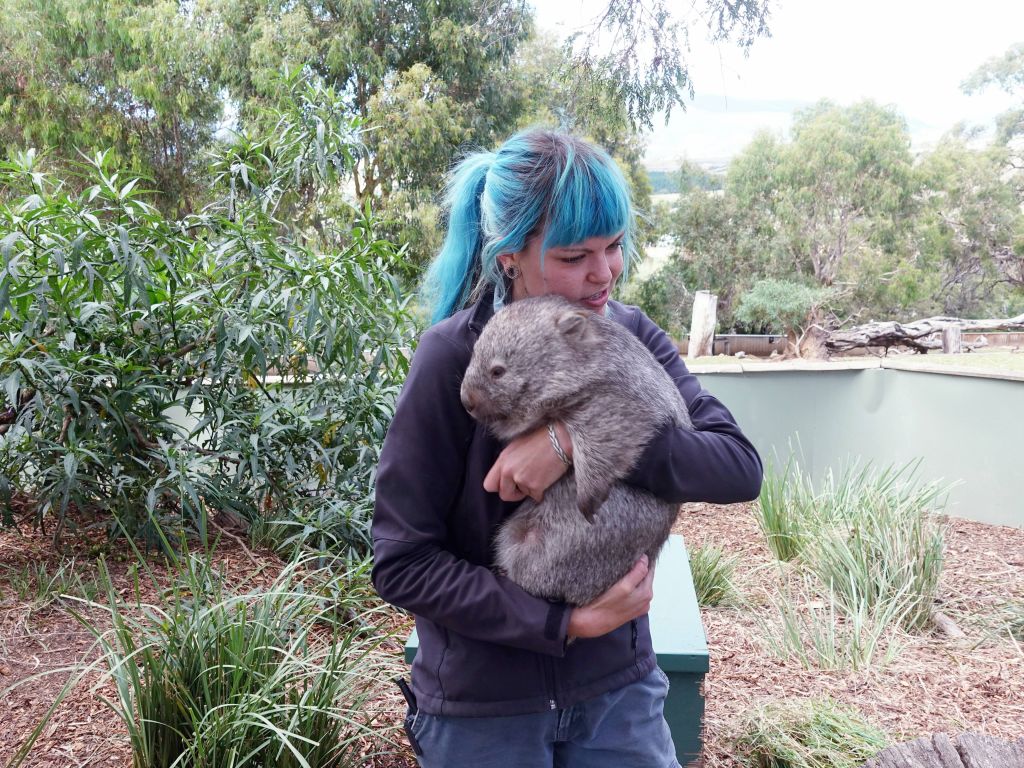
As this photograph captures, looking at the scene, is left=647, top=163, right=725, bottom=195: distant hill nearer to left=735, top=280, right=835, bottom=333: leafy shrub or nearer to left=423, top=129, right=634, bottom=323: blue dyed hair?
left=735, top=280, right=835, bottom=333: leafy shrub

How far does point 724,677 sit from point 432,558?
2.67 metres

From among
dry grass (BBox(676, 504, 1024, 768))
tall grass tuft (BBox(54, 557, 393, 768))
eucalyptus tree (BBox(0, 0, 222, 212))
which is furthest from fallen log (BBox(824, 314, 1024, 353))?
tall grass tuft (BBox(54, 557, 393, 768))

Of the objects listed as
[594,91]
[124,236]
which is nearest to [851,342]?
[594,91]

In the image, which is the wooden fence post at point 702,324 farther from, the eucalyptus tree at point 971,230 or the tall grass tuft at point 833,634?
the tall grass tuft at point 833,634

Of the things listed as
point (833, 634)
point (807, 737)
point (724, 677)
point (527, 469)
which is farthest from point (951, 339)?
point (527, 469)

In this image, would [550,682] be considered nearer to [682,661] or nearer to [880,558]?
[682,661]

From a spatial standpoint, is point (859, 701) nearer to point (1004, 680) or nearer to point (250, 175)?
point (1004, 680)

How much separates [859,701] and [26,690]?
10.5 feet

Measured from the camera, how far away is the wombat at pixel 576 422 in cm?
133

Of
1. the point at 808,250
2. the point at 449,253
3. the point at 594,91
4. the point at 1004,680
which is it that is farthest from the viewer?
the point at 808,250

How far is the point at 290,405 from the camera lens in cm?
393

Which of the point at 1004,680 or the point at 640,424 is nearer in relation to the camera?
the point at 640,424

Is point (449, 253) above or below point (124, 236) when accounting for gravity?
above

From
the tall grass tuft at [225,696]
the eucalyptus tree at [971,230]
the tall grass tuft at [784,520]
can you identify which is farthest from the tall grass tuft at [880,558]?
the eucalyptus tree at [971,230]
